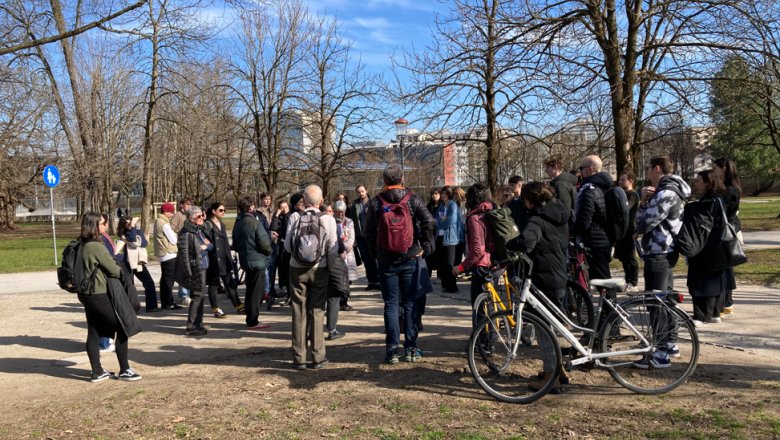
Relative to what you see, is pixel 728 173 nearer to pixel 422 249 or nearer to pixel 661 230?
A: pixel 661 230

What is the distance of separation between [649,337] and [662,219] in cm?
118

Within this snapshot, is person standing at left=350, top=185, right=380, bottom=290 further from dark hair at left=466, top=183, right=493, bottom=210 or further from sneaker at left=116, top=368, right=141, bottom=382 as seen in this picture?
sneaker at left=116, top=368, right=141, bottom=382

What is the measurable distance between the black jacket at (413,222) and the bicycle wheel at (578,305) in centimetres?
143

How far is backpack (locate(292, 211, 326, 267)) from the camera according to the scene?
5.57m

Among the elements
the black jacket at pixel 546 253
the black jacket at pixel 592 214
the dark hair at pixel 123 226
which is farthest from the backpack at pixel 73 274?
the black jacket at pixel 592 214

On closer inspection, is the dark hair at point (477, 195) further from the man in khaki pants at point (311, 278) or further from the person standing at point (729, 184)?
the person standing at point (729, 184)

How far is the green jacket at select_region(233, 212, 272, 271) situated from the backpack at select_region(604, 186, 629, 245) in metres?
4.26

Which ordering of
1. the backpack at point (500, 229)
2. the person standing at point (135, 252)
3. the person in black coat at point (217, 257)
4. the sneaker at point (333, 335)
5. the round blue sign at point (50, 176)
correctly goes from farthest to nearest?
the round blue sign at point (50, 176), the person standing at point (135, 252), the person in black coat at point (217, 257), the sneaker at point (333, 335), the backpack at point (500, 229)

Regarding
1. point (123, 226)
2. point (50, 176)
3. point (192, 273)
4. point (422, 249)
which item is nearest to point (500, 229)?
point (422, 249)

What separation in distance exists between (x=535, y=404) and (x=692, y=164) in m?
62.0

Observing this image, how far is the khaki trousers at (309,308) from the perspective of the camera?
5.69m

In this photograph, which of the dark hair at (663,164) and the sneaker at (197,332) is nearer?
the dark hair at (663,164)

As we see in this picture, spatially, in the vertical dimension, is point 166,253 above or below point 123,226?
below

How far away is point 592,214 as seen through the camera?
6.27 meters
